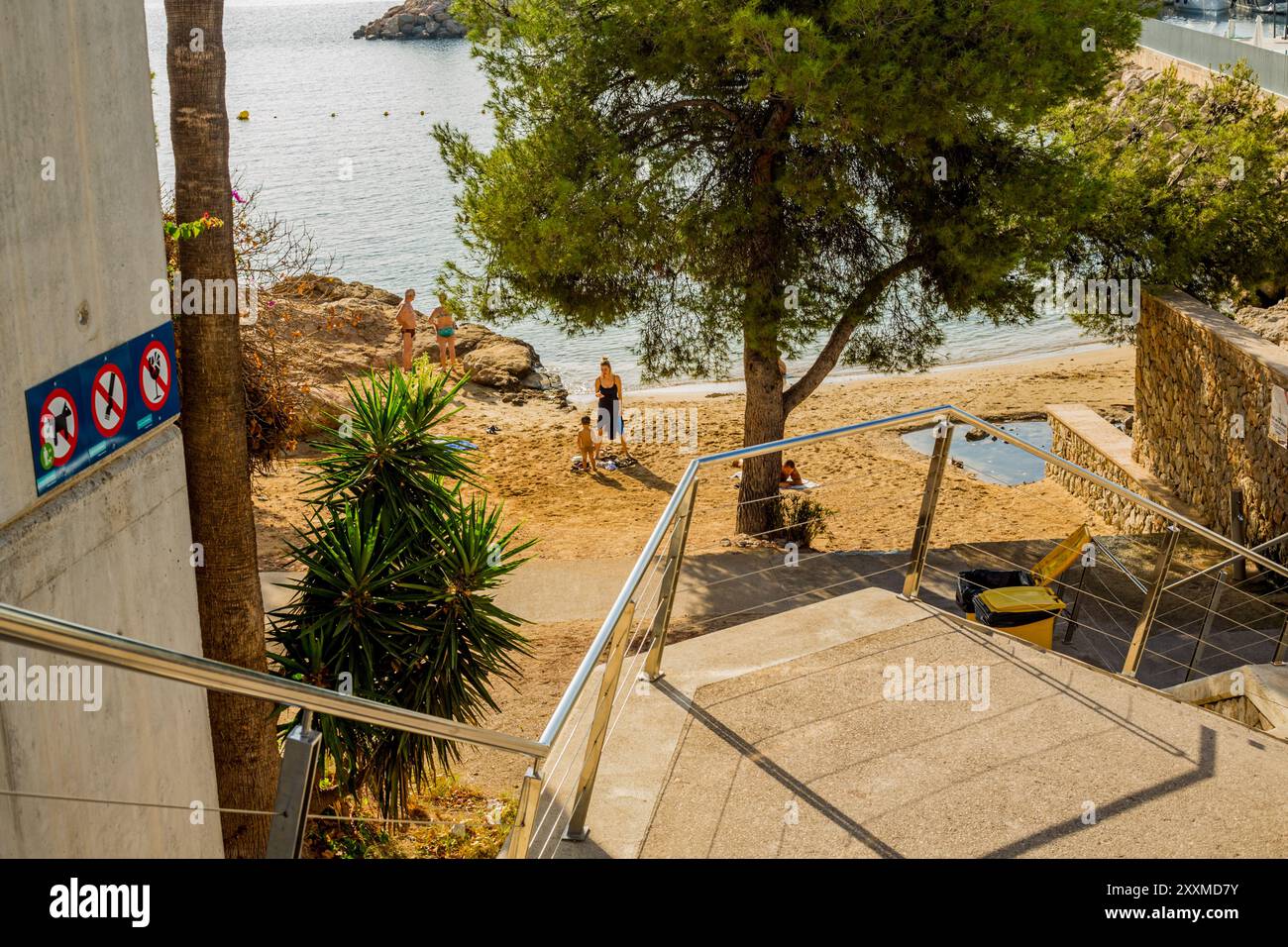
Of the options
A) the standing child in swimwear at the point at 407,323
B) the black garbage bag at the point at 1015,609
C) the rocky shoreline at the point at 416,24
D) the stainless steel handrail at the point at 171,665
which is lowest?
the black garbage bag at the point at 1015,609

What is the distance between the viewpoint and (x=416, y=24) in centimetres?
11744

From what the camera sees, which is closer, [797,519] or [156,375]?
[156,375]

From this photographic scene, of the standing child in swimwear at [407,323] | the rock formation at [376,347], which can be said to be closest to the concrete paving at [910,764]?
the rock formation at [376,347]

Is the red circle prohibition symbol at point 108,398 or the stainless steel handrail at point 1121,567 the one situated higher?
the red circle prohibition symbol at point 108,398

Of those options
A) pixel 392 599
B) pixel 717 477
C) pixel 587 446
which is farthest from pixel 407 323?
pixel 392 599

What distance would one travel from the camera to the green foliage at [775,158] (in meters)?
12.1

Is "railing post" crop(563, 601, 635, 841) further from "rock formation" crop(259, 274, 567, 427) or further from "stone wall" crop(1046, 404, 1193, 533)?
"rock formation" crop(259, 274, 567, 427)

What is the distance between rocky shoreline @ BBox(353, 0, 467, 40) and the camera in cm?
11338

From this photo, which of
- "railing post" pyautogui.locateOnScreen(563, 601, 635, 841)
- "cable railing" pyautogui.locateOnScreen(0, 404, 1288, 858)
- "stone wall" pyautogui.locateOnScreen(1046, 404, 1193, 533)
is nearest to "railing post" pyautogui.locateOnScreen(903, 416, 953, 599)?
"cable railing" pyautogui.locateOnScreen(0, 404, 1288, 858)

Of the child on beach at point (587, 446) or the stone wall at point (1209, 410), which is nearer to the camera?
Result: the stone wall at point (1209, 410)

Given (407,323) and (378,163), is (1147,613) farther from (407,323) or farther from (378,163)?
(378,163)

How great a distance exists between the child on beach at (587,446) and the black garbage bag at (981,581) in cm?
930

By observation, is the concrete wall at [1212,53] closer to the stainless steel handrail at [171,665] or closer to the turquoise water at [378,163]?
the turquoise water at [378,163]

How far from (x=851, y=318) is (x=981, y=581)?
5526 mm
